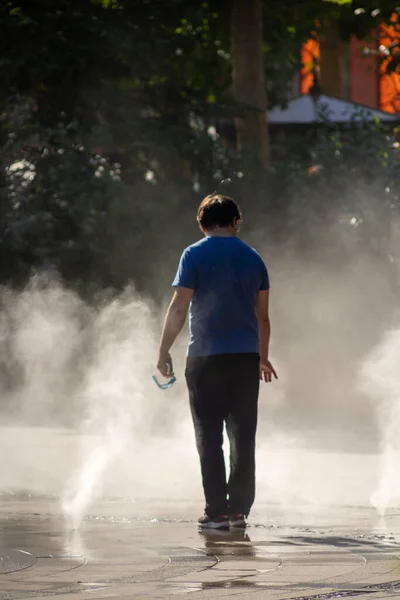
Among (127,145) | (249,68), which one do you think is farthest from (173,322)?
(249,68)

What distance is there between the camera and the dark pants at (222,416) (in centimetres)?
805

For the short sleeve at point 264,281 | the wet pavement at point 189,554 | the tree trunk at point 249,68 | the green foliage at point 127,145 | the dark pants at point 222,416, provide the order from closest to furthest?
the wet pavement at point 189,554
the dark pants at point 222,416
the short sleeve at point 264,281
the green foliage at point 127,145
the tree trunk at point 249,68

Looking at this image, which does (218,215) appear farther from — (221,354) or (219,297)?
(221,354)

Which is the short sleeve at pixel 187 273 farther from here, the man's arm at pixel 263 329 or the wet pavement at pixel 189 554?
the wet pavement at pixel 189 554

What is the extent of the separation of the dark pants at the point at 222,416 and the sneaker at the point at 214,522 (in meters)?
0.11

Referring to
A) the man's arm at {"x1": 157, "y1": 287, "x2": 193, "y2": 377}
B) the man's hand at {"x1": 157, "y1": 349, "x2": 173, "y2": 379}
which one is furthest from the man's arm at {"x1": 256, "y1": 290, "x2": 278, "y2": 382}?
the man's hand at {"x1": 157, "y1": 349, "x2": 173, "y2": 379}

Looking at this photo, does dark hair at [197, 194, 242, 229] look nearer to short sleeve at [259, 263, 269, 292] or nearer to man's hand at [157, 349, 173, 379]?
short sleeve at [259, 263, 269, 292]

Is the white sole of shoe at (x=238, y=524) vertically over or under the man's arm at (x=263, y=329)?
under

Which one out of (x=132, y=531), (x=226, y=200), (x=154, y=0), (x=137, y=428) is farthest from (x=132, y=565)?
(x=154, y=0)

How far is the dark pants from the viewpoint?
8055mm

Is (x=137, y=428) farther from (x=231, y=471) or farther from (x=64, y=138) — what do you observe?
(x=64, y=138)

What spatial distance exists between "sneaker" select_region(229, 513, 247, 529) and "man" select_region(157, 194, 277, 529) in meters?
0.04

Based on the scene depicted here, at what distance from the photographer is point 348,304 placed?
826 inches

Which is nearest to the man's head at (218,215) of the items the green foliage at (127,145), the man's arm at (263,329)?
the man's arm at (263,329)
